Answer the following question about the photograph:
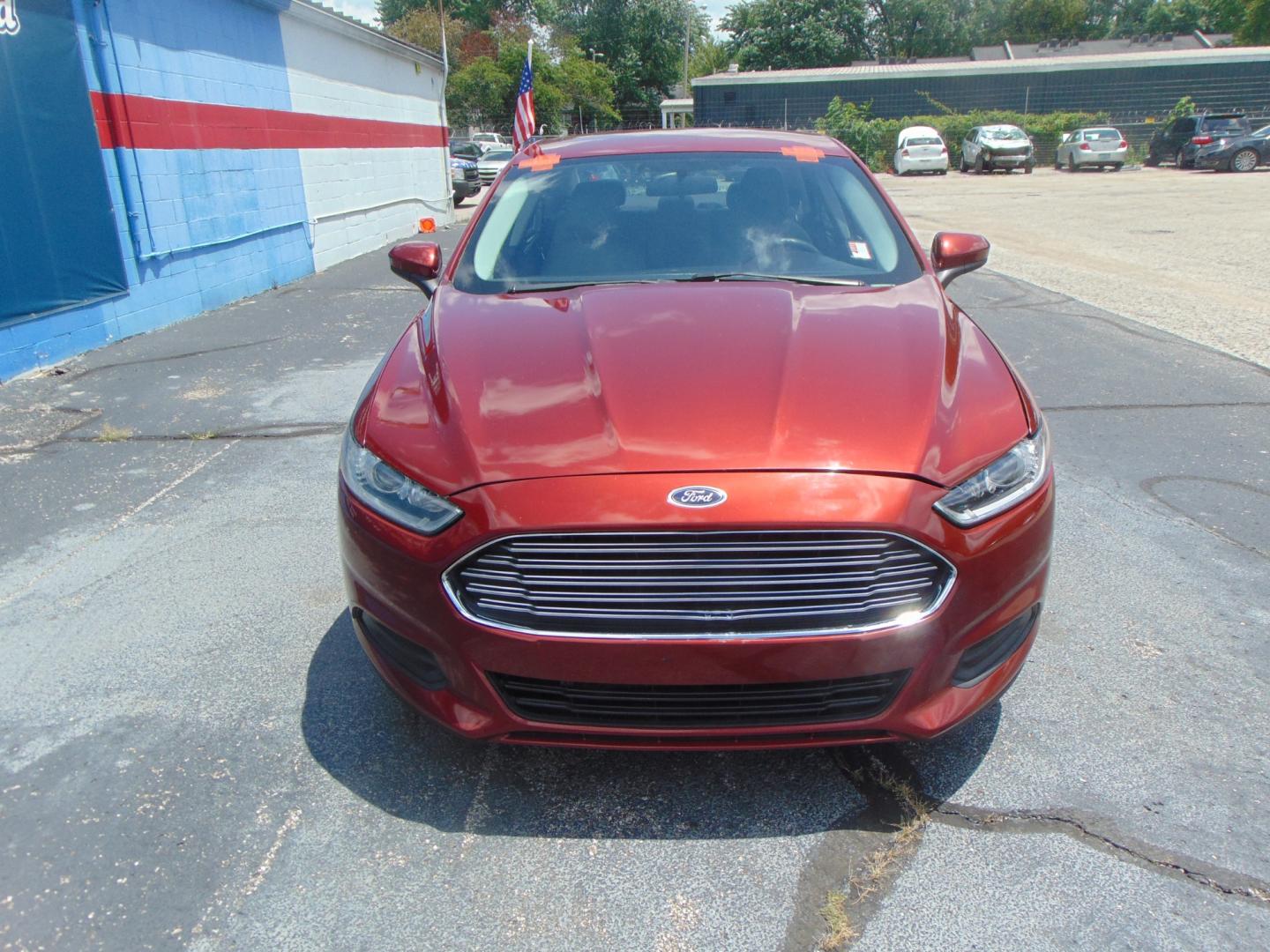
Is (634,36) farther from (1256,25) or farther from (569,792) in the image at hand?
(569,792)

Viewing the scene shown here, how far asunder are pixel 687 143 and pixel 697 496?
244 centimetres

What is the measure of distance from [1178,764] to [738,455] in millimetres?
1523

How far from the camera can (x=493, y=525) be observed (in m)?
2.18

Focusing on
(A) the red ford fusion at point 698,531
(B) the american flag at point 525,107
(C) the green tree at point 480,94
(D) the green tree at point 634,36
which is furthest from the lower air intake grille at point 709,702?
(D) the green tree at point 634,36

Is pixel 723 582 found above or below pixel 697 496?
below

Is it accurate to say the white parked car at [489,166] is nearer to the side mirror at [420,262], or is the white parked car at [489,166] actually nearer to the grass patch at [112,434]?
the grass patch at [112,434]

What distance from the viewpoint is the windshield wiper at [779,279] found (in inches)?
131

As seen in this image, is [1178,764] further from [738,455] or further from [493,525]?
[493,525]

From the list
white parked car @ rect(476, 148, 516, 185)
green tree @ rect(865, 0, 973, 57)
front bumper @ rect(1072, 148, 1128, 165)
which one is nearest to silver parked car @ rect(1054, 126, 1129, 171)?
front bumper @ rect(1072, 148, 1128, 165)

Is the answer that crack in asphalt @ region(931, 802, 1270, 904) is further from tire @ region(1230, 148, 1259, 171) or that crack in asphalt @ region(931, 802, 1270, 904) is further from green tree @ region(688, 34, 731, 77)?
green tree @ region(688, 34, 731, 77)

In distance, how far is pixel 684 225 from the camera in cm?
364

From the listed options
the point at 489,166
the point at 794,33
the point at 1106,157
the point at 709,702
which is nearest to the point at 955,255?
the point at 709,702

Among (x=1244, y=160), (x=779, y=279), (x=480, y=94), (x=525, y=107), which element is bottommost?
(x=1244, y=160)

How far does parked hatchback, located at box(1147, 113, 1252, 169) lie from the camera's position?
29.7 meters
